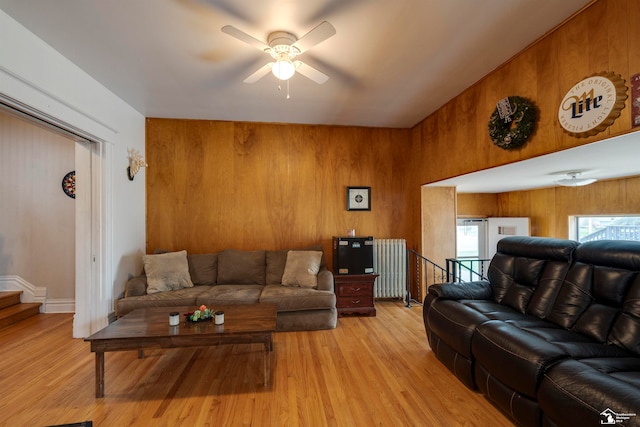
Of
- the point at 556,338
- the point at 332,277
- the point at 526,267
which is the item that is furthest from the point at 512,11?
the point at 332,277

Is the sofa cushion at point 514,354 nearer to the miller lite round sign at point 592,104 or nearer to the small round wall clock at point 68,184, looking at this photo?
the miller lite round sign at point 592,104

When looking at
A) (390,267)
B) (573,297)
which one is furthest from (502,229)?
(573,297)

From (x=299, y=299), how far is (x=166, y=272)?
1.72 meters

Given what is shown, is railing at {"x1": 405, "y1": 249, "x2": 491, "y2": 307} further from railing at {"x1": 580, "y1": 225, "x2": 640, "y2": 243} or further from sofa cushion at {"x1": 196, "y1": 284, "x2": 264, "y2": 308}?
sofa cushion at {"x1": 196, "y1": 284, "x2": 264, "y2": 308}

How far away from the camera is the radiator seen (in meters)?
4.35

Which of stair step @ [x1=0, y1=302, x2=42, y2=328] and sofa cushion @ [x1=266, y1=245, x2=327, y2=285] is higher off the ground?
sofa cushion @ [x1=266, y1=245, x2=327, y2=285]

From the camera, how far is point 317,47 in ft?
8.00

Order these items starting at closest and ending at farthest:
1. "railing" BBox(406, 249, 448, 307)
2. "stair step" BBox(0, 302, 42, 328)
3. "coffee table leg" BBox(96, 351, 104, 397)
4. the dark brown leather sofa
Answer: the dark brown leather sofa → "coffee table leg" BBox(96, 351, 104, 397) → "stair step" BBox(0, 302, 42, 328) → "railing" BBox(406, 249, 448, 307)

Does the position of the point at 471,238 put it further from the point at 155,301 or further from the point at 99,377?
the point at 99,377

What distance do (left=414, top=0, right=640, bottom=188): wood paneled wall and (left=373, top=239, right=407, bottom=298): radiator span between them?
1.36 meters

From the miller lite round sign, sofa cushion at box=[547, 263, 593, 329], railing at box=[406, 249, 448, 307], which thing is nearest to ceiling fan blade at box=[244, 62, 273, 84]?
the miller lite round sign

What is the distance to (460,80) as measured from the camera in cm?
299

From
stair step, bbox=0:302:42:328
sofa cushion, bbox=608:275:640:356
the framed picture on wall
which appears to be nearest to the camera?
sofa cushion, bbox=608:275:640:356

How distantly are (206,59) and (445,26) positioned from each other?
2051mm
